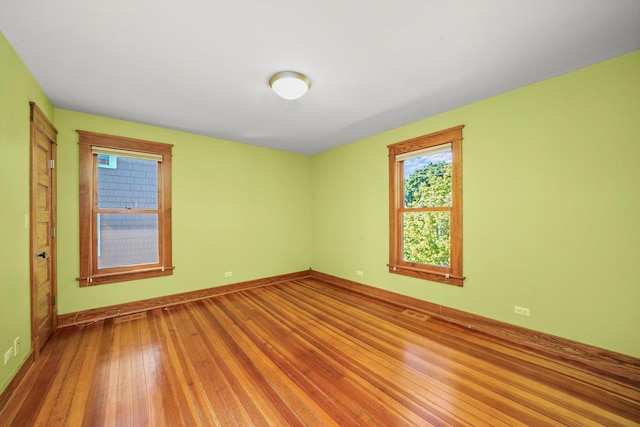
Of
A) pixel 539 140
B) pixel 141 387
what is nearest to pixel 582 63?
pixel 539 140

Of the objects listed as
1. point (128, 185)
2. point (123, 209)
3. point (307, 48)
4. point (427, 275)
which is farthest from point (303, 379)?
point (128, 185)

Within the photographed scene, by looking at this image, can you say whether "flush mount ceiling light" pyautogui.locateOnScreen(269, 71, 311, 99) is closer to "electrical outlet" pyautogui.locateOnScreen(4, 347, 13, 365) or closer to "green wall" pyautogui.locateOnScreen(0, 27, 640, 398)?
"green wall" pyautogui.locateOnScreen(0, 27, 640, 398)

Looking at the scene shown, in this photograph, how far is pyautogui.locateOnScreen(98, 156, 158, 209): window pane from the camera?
3.40 meters

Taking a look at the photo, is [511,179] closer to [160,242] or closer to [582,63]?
[582,63]

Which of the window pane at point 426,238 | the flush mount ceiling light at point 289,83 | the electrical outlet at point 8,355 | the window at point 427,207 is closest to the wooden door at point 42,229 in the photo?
the electrical outlet at point 8,355

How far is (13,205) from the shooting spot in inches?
77.7

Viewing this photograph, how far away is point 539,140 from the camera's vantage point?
100 inches

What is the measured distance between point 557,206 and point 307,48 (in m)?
2.81

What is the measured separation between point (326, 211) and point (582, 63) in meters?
3.93

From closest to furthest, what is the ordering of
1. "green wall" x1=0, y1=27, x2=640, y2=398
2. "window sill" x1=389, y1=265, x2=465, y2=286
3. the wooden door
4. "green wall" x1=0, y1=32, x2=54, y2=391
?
"green wall" x1=0, y1=32, x2=54, y2=391 → "green wall" x1=0, y1=27, x2=640, y2=398 → the wooden door → "window sill" x1=389, y1=265, x2=465, y2=286

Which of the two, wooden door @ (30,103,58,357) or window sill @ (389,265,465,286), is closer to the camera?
wooden door @ (30,103,58,357)

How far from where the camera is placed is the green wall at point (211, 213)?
3.13 metres

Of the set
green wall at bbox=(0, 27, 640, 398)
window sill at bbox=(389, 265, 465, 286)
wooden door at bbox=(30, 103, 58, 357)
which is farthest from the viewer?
window sill at bbox=(389, 265, 465, 286)

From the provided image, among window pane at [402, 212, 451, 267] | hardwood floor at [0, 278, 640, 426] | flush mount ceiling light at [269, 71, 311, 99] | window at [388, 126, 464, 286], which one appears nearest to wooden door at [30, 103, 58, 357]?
hardwood floor at [0, 278, 640, 426]
